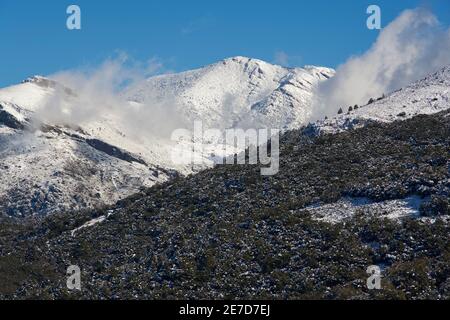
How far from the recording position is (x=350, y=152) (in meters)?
82.9

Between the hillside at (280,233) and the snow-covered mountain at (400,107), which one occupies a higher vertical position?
the snow-covered mountain at (400,107)

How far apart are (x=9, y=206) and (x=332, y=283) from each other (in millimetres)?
108972

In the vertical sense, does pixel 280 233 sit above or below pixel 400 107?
below

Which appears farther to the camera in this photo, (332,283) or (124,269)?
(124,269)

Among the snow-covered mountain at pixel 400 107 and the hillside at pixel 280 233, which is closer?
the hillside at pixel 280 233

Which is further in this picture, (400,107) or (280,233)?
(400,107)

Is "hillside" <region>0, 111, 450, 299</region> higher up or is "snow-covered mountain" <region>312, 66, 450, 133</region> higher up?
"snow-covered mountain" <region>312, 66, 450, 133</region>

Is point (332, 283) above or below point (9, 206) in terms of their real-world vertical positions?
below

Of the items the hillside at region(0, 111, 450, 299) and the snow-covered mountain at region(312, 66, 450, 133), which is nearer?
the hillside at region(0, 111, 450, 299)
